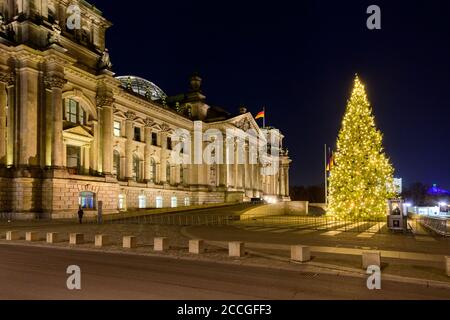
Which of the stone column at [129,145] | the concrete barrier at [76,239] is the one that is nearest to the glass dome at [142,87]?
the stone column at [129,145]

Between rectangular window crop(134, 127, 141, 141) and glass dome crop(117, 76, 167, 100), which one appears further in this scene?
glass dome crop(117, 76, 167, 100)

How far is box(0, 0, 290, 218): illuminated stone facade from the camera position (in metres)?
40.2

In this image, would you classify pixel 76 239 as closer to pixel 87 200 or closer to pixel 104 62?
pixel 87 200

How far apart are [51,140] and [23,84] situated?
21.2ft

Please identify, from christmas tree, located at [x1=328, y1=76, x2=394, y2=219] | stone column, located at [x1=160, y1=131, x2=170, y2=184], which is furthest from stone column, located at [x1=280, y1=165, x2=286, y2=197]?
christmas tree, located at [x1=328, y1=76, x2=394, y2=219]

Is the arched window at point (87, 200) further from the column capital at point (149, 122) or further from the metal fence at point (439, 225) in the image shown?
the metal fence at point (439, 225)

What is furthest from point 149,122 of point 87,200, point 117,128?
point 87,200

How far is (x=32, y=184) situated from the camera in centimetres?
3981

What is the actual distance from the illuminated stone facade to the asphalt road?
28355mm

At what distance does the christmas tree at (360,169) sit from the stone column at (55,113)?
2895 cm

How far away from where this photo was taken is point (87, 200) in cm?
4538

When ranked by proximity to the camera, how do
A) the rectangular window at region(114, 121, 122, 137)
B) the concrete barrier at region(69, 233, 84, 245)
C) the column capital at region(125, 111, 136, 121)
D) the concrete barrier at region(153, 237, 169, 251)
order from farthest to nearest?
1. the column capital at region(125, 111, 136, 121)
2. the rectangular window at region(114, 121, 122, 137)
3. the concrete barrier at region(69, 233, 84, 245)
4. the concrete barrier at region(153, 237, 169, 251)

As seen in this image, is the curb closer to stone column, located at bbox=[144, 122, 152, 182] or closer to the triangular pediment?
the triangular pediment

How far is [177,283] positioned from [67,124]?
39.8 meters
